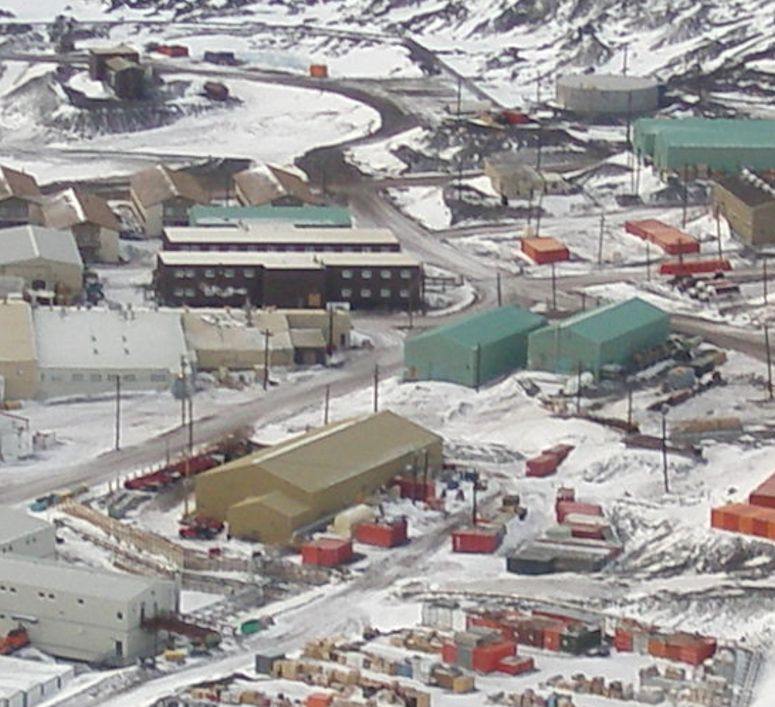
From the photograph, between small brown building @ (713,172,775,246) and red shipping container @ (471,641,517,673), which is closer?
red shipping container @ (471,641,517,673)

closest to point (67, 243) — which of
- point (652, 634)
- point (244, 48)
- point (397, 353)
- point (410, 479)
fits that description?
point (397, 353)

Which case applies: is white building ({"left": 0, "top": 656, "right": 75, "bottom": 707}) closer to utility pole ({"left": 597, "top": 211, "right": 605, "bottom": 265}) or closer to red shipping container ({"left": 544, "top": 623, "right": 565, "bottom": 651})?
red shipping container ({"left": 544, "top": 623, "right": 565, "bottom": 651})

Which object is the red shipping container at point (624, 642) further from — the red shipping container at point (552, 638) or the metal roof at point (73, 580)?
the metal roof at point (73, 580)

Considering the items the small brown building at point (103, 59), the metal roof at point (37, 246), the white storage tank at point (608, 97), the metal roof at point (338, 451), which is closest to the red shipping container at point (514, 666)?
the metal roof at point (338, 451)

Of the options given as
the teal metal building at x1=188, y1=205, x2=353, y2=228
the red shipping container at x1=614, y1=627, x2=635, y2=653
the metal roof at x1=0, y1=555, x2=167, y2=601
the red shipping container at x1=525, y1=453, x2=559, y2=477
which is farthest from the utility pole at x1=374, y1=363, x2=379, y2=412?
the red shipping container at x1=614, y1=627, x2=635, y2=653

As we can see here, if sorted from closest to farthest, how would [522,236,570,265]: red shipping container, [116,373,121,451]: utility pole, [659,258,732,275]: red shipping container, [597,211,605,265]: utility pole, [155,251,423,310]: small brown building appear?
[116,373,121,451]: utility pole → [155,251,423,310]: small brown building → [659,258,732,275]: red shipping container → [522,236,570,265]: red shipping container → [597,211,605,265]: utility pole

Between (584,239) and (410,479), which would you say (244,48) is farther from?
(410,479)

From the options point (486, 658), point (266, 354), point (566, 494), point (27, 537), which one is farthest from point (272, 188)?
point (486, 658)
